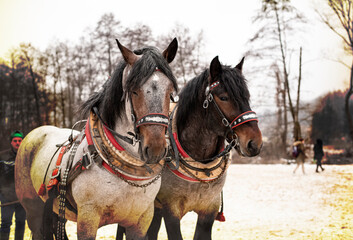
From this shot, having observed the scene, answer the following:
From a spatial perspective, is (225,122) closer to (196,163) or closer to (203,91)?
(203,91)

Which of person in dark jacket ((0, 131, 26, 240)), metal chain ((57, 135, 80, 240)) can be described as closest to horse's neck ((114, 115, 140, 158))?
metal chain ((57, 135, 80, 240))

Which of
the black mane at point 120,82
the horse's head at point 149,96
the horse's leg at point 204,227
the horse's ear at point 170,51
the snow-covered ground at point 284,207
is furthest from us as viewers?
Answer: the snow-covered ground at point 284,207

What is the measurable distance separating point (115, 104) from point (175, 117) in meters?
1.23

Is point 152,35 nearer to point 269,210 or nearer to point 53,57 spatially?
point 53,57

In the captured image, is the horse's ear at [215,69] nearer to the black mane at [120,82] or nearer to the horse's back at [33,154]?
the black mane at [120,82]

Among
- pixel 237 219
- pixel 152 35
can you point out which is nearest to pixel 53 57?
pixel 152 35

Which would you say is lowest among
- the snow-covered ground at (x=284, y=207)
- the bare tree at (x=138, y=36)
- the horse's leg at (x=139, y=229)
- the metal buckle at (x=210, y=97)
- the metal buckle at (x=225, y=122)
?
the snow-covered ground at (x=284, y=207)

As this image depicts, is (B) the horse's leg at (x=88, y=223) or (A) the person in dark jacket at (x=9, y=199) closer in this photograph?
(B) the horse's leg at (x=88, y=223)

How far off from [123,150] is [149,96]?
0.56 metres

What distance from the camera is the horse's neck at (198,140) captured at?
11.6ft

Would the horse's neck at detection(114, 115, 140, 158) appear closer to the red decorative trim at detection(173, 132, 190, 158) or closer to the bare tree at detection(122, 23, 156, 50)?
the red decorative trim at detection(173, 132, 190, 158)

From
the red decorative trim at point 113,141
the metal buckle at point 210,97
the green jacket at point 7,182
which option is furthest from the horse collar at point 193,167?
the green jacket at point 7,182

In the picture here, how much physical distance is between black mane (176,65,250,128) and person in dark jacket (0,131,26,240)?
3.07 meters

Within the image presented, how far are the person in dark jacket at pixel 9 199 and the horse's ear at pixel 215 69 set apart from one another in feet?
11.7
